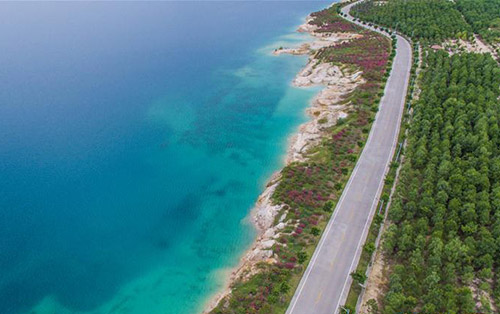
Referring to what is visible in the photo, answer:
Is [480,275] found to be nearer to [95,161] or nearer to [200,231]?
[200,231]

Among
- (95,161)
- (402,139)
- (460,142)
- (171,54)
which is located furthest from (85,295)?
(171,54)

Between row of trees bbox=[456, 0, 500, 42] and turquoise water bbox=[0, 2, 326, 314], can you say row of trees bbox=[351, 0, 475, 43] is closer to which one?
row of trees bbox=[456, 0, 500, 42]

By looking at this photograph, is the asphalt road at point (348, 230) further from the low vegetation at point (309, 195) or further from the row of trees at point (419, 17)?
the row of trees at point (419, 17)

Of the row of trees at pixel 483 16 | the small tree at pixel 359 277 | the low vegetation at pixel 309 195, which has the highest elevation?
the row of trees at pixel 483 16

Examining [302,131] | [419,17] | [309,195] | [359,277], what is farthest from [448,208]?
[419,17]

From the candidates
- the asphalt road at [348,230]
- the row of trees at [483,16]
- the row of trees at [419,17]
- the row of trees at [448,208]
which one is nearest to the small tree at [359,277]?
the asphalt road at [348,230]
